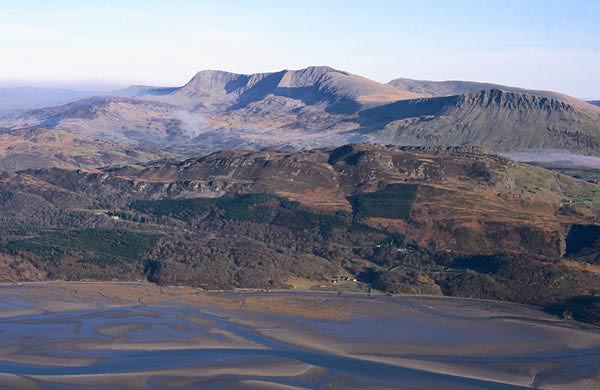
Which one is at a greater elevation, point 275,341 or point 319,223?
point 319,223

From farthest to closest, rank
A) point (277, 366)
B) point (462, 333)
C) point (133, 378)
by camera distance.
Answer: point (462, 333)
point (277, 366)
point (133, 378)

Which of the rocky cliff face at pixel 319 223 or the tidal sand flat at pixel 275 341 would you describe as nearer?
the tidal sand flat at pixel 275 341

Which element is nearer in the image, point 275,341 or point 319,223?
point 275,341

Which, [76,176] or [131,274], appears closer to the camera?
[131,274]

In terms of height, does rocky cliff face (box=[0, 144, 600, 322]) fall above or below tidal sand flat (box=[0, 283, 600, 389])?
above

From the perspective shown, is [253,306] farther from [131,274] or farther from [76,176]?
[76,176]

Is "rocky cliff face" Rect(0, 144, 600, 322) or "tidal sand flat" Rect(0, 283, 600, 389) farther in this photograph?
"rocky cliff face" Rect(0, 144, 600, 322)

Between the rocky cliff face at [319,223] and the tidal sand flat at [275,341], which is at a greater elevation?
the rocky cliff face at [319,223]

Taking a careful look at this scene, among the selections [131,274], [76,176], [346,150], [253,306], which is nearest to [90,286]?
[131,274]
